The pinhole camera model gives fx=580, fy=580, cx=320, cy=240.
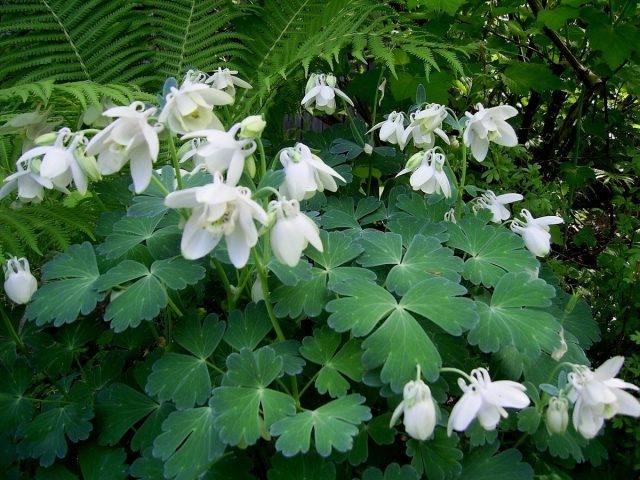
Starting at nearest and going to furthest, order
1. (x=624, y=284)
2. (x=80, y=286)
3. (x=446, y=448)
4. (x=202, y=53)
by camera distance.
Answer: (x=446, y=448)
(x=80, y=286)
(x=624, y=284)
(x=202, y=53)

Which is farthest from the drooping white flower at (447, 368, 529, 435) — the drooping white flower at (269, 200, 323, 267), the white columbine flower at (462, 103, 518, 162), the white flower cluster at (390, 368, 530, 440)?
the white columbine flower at (462, 103, 518, 162)

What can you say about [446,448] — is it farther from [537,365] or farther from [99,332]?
[99,332]

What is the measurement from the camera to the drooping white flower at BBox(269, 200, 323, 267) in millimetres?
927

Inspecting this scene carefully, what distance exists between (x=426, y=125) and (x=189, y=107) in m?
0.60

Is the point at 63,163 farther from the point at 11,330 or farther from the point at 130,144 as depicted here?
the point at 11,330

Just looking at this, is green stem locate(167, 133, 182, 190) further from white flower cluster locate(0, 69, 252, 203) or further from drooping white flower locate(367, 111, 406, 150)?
drooping white flower locate(367, 111, 406, 150)

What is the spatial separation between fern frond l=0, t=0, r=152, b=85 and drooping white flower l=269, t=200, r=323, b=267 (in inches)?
50.9

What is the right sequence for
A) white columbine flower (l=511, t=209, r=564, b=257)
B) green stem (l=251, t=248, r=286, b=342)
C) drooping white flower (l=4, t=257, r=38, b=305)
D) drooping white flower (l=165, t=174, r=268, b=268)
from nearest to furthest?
drooping white flower (l=165, t=174, r=268, b=268), green stem (l=251, t=248, r=286, b=342), drooping white flower (l=4, t=257, r=38, b=305), white columbine flower (l=511, t=209, r=564, b=257)

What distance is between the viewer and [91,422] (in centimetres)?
117

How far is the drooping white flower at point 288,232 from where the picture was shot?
0.93 meters

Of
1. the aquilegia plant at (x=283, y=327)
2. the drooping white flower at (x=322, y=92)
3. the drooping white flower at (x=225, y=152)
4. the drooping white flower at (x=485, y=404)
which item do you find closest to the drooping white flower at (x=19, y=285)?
the aquilegia plant at (x=283, y=327)

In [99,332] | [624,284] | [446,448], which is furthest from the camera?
[624,284]

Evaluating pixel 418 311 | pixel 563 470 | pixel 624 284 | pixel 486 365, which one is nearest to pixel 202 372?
pixel 418 311

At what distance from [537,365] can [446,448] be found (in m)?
0.29
